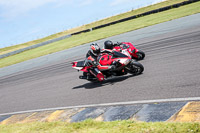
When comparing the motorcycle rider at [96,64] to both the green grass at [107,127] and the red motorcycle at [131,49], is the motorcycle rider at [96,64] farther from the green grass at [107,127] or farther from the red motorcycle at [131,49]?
the green grass at [107,127]

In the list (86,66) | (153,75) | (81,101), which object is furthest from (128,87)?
(86,66)

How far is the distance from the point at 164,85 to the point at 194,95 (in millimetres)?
1428

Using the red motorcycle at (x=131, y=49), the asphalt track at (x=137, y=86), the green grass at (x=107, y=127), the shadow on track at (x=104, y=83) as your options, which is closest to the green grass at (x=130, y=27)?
the asphalt track at (x=137, y=86)

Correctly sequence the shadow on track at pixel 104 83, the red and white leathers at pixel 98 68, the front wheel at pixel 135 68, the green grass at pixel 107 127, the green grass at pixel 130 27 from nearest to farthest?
the green grass at pixel 107 127 < the front wheel at pixel 135 68 < the red and white leathers at pixel 98 68 < the shadow on track at pixel 104 83 < the green grass at pixel 130 27

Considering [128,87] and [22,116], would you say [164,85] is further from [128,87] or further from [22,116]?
[22,116]

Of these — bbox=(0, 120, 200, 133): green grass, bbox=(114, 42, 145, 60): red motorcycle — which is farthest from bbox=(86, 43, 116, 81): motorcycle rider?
bbox=(0, 120, 200, 133): green grass

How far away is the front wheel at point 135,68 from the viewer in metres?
9.02

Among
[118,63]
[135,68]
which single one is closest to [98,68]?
[118,63]

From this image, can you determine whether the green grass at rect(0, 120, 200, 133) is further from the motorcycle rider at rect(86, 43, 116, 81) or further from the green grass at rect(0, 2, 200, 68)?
the green grass at rect(0, 2, 200, 68)

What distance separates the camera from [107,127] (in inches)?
207

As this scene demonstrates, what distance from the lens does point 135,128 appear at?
15.8 feet

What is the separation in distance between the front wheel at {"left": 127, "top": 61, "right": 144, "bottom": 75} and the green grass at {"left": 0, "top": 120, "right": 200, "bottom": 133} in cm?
372

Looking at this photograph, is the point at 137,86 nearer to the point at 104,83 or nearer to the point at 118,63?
the point at 118,63

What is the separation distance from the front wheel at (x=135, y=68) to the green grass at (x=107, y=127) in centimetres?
372
